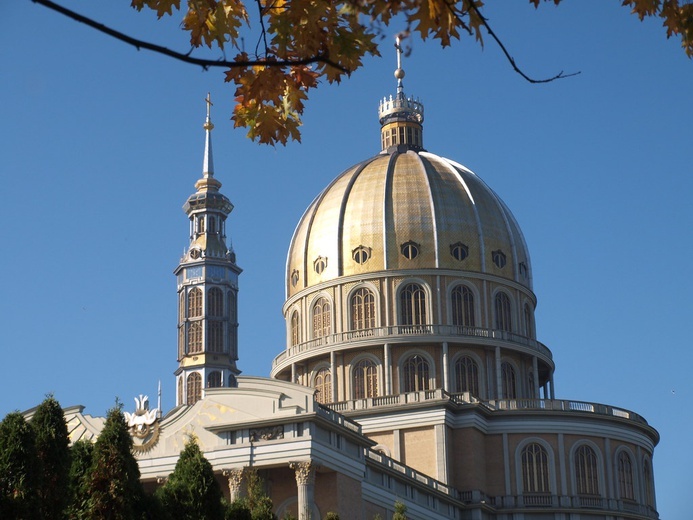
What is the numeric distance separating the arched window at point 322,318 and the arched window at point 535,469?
14861 mm

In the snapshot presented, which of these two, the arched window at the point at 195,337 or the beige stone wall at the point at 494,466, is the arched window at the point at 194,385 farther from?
the beige stone wall at the point at 494,466

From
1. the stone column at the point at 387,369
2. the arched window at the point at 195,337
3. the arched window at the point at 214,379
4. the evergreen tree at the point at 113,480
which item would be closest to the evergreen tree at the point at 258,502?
the evergreen tree at the point at 113,480

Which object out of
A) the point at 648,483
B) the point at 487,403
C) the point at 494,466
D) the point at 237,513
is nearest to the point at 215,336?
the point at 487,403

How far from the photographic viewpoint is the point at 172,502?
3391 cm

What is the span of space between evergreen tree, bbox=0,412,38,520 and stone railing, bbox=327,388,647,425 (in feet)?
161

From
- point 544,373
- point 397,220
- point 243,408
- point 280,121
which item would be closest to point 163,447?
point 243,408

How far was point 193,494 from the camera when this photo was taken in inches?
1342

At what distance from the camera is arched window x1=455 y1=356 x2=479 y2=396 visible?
8062 centimetres

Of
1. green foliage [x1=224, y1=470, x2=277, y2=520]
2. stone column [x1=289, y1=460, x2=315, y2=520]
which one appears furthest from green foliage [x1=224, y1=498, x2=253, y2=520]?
stone column [x1=289, y1=460, x2=315, y2=520]

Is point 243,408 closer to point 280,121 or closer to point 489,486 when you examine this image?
point 489,486

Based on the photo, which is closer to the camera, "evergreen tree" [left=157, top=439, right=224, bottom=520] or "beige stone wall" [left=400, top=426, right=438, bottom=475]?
"evergreen tree" [left=157, top=439, right=224, bottom=520]

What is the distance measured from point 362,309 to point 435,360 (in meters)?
5.74

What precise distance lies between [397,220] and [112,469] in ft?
181

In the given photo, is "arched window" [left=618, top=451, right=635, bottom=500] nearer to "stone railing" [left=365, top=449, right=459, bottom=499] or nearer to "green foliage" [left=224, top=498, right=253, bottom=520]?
"stone railing" [left=365, top=449, right=459, bottom=499]
